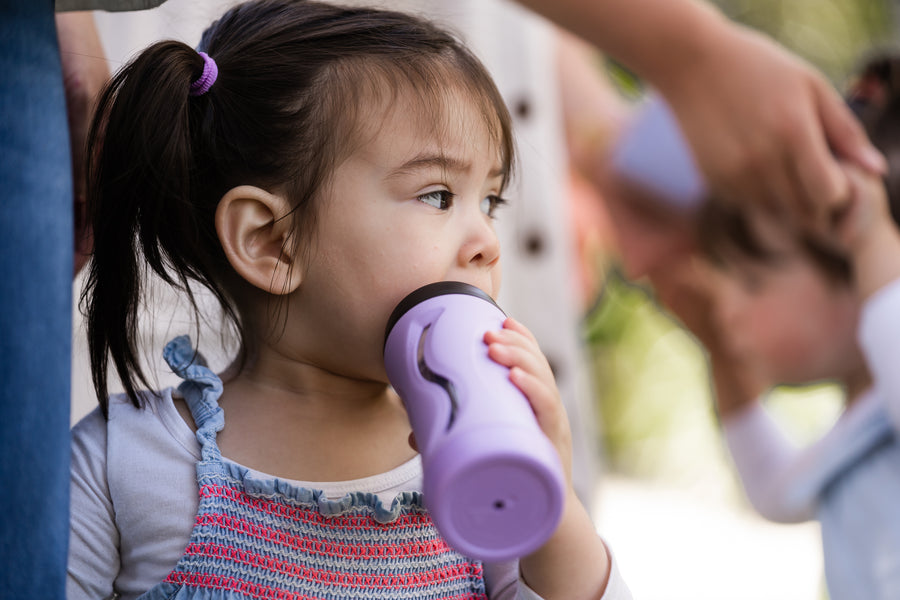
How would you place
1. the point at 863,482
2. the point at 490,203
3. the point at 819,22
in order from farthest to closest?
1. the point at 819,22
2. the point at 863,482
3. the point at 490,203

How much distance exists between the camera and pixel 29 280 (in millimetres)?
460

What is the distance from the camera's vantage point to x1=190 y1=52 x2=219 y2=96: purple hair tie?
578 mm

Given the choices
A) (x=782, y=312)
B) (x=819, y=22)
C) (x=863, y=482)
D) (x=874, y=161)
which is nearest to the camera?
(x=863, y=482)

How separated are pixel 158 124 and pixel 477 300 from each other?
228mm

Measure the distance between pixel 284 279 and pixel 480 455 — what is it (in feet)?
0.74

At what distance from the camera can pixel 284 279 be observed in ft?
1.90

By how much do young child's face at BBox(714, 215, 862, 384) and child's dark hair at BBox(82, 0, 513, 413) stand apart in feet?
2.27

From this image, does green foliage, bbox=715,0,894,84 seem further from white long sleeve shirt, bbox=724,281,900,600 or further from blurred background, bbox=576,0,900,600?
white long sleeve shirt, bbox=724,281,900,600

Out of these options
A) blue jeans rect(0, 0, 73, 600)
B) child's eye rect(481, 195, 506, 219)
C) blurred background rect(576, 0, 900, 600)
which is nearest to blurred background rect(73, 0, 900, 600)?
blurred background rect(576, 0, 900, 600)

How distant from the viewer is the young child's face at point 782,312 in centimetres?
113

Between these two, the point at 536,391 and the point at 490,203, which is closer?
the point at 536,391

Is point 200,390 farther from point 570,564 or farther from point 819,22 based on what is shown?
point 819,22

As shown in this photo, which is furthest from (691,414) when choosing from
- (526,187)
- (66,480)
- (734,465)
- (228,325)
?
(66,480)

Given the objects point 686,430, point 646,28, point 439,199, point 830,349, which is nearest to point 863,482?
point 830,349
